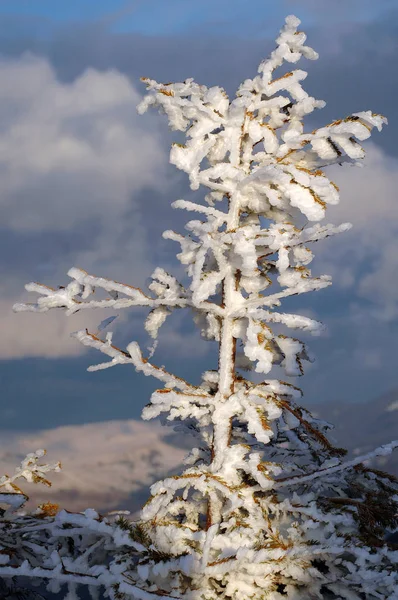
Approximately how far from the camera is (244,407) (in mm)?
7797

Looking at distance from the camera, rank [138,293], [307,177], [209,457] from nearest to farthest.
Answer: [307,177], [138,293], [209,457]

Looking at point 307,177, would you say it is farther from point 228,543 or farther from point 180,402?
point 228,543

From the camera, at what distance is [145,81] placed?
8.49 metres

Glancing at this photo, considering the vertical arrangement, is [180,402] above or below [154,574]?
above

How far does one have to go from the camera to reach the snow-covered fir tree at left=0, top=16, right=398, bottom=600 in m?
7.20

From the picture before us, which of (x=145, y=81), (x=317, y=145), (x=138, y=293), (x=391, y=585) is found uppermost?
(x=145, y=81)

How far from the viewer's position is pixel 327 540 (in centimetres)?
709

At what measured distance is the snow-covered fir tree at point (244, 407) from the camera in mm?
7195

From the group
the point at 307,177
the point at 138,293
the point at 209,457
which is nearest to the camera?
the point at 307,177

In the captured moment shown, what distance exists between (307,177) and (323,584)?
16.3 feet

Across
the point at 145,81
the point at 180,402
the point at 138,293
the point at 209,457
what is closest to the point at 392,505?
the point at 209,457

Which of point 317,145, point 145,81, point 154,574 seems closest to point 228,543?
point 154,574

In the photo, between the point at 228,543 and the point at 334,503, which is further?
the point at 334,503

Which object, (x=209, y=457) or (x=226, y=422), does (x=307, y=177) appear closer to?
(x=226, y=422)
